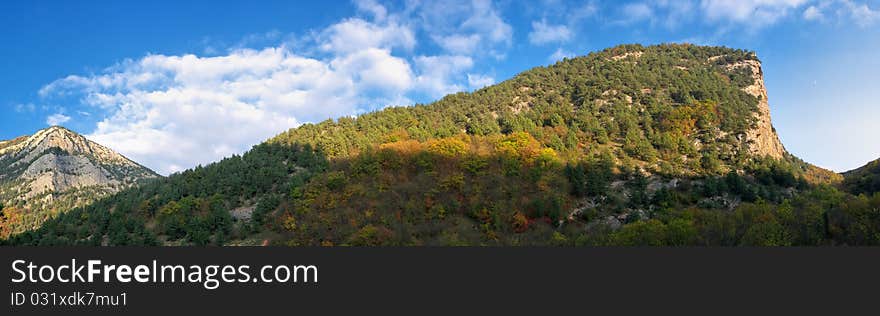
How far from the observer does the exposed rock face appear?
88.9 m

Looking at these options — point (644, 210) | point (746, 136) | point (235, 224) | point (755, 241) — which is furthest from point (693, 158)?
point (235, 224)

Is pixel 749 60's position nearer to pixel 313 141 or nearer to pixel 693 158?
pixel 693 158

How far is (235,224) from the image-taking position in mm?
67438

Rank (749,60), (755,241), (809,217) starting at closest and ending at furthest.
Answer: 1. (755,241)
2. (809,217)
3. (749,60)

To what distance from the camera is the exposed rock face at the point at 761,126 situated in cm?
8888

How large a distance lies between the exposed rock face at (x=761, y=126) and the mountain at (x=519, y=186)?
1.59ft

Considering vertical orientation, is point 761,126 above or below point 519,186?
above

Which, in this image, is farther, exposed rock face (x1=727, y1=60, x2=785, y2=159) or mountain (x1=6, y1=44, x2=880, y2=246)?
exposed rock face (x1=727, y1=60, x2=785, y2=159)

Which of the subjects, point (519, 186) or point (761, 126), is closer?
point (519, 186)

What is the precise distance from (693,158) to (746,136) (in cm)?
1419

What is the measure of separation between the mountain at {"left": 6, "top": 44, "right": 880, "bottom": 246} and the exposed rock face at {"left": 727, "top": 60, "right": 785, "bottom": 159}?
19.1 inches

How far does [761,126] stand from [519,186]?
195ft

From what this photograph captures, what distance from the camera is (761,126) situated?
309ft

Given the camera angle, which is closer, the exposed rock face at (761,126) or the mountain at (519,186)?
the mountain at (519,186)
